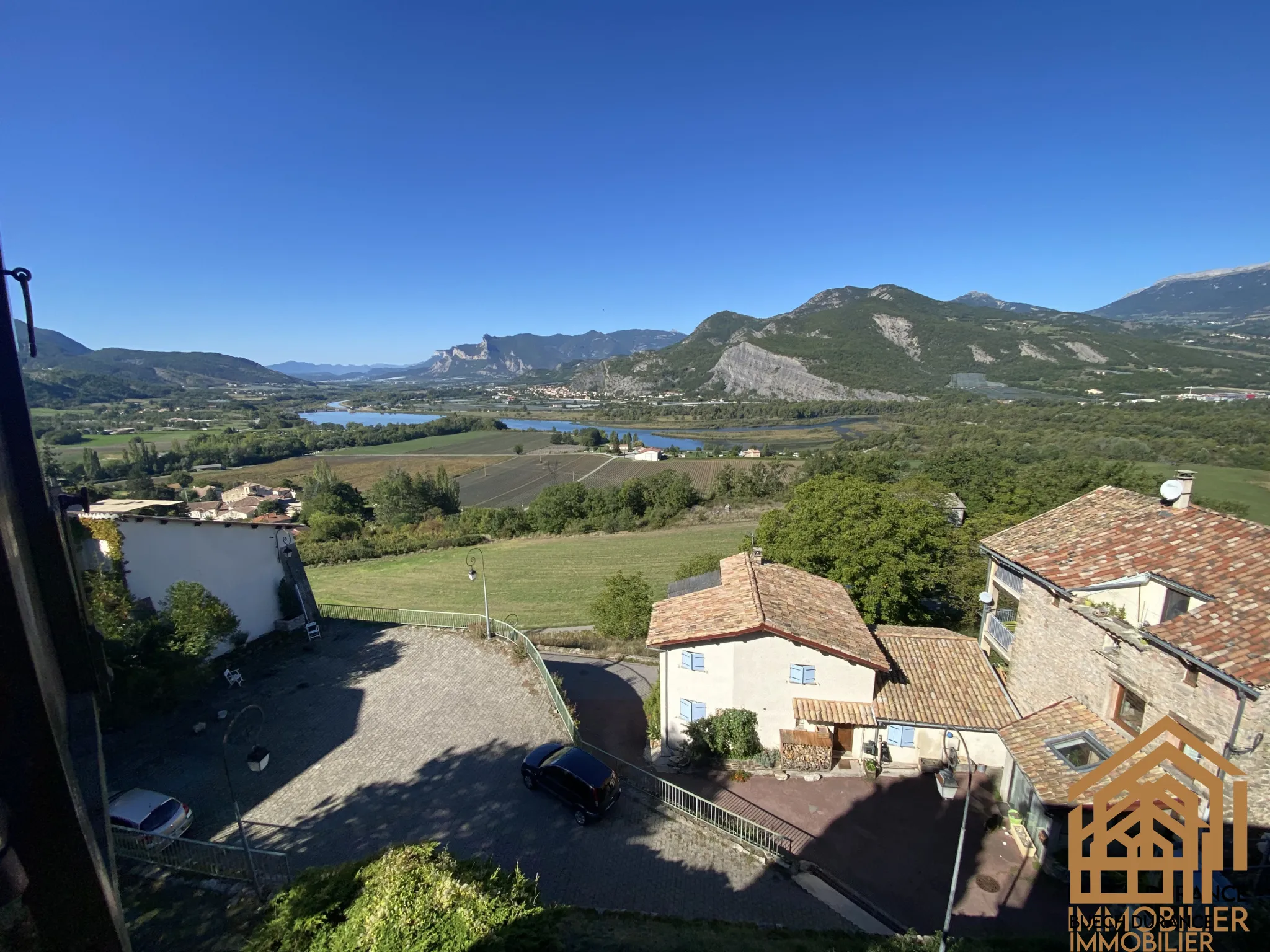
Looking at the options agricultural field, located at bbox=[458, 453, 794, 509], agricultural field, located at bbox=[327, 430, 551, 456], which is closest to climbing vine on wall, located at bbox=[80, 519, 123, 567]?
agricultural field, located at bbox=[458, 453, 794, 509]

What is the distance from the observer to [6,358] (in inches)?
104

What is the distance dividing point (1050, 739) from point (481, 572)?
34.7 m

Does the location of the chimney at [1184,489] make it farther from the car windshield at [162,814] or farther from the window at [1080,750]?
the car windshield at [162,814]

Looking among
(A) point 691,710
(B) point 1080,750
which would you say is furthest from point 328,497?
(B) point 1080,750

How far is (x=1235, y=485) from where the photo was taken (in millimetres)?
47844

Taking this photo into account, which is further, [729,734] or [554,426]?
[554,426]

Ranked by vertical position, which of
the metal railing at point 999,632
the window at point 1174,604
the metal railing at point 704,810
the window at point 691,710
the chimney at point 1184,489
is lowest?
the metal railing at point 704,810

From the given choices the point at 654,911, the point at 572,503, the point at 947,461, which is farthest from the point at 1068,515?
the point at 572,503

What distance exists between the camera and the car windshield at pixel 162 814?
10.5 metres

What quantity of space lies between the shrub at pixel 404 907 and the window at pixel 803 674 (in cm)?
949

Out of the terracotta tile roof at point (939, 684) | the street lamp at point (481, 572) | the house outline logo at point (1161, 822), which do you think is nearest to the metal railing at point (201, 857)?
the street lamp at point (481, 572)

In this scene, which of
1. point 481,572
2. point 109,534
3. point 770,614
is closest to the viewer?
point 770,614

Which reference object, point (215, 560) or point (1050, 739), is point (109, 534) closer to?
point (215, 560)

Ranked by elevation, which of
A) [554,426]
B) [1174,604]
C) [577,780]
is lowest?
[577,780]
